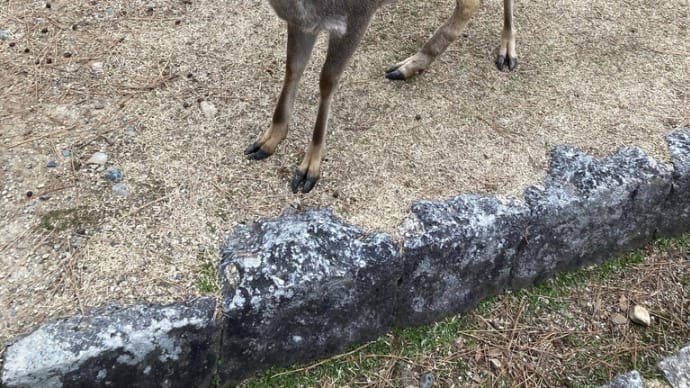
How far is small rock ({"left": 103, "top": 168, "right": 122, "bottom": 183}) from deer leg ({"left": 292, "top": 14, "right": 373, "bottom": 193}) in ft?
2.99

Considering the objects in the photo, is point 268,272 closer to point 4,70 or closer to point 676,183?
point 4,70

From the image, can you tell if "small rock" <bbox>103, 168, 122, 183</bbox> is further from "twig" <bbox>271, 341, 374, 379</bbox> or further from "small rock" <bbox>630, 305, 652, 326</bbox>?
"small rock" <bbox>630, 305, 652, 326</bbox>

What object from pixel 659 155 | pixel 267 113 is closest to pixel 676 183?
pixel 659 155

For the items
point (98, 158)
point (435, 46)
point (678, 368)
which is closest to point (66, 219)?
point (98, 158)

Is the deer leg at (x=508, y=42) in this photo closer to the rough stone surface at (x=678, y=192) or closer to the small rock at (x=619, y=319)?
the rough stone surface at (x=678, y=192)

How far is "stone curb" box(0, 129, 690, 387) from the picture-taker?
99.0 inches

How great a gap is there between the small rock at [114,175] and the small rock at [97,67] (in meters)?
0.92

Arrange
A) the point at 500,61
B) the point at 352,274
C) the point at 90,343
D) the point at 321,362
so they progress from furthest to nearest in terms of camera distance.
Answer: the point at 500,61 → the point at 321,362 → the point at 352,274 → the point at 90,343

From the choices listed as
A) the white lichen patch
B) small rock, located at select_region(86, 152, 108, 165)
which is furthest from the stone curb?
small rock, located at select_region(86, 152, 108, 165)

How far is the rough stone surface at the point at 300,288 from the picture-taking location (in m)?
2.75

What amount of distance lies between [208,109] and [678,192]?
290cm

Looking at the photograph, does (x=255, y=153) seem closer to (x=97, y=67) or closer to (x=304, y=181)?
(x=304, y=181)

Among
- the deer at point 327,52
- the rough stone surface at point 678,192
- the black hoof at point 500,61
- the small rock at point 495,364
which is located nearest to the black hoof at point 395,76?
the deer at point 327,52

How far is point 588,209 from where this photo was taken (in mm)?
3400
